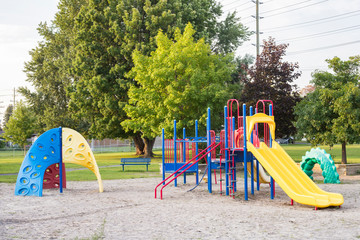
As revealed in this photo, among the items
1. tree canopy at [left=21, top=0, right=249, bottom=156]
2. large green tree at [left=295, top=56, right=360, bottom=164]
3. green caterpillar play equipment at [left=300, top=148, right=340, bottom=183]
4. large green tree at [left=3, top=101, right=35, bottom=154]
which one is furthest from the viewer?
large green tree at [left=3, top=101, right=35, bottom=154]

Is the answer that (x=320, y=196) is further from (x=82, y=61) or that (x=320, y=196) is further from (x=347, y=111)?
(x=82, y=61)

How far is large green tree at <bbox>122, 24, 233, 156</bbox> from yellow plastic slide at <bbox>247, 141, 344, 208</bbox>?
36.5ft

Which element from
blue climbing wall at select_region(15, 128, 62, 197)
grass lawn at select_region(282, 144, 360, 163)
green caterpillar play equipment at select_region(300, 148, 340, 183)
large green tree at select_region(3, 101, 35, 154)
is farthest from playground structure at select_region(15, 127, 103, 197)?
large green tree at select_region(3, 101, 35, 154)

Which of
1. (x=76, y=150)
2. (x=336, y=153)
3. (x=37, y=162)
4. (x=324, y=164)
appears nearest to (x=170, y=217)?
(x=76, y=150)

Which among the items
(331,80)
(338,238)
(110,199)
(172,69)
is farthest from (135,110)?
(338,238)

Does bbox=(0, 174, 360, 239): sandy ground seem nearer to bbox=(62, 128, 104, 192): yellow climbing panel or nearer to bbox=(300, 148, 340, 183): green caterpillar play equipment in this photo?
bbox=(62, 128, 104, 192): yellow climbing panel

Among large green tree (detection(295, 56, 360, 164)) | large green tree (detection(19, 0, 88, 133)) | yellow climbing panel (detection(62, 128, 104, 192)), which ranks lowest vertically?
yellow climbing panel (detection(62, 128, 104, 192))

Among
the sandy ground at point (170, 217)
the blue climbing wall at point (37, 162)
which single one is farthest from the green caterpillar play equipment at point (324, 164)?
the blue climbing wall at point (37, 162)

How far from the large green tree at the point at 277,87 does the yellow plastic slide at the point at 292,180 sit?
13235mm

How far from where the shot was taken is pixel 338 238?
7.09 m

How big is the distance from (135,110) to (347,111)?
44.0 ft

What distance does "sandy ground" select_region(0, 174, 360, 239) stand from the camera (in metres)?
7.54

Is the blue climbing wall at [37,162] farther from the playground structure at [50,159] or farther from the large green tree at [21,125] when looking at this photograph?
the large green tree at [21,125]

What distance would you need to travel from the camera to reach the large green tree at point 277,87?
82.6 feet
